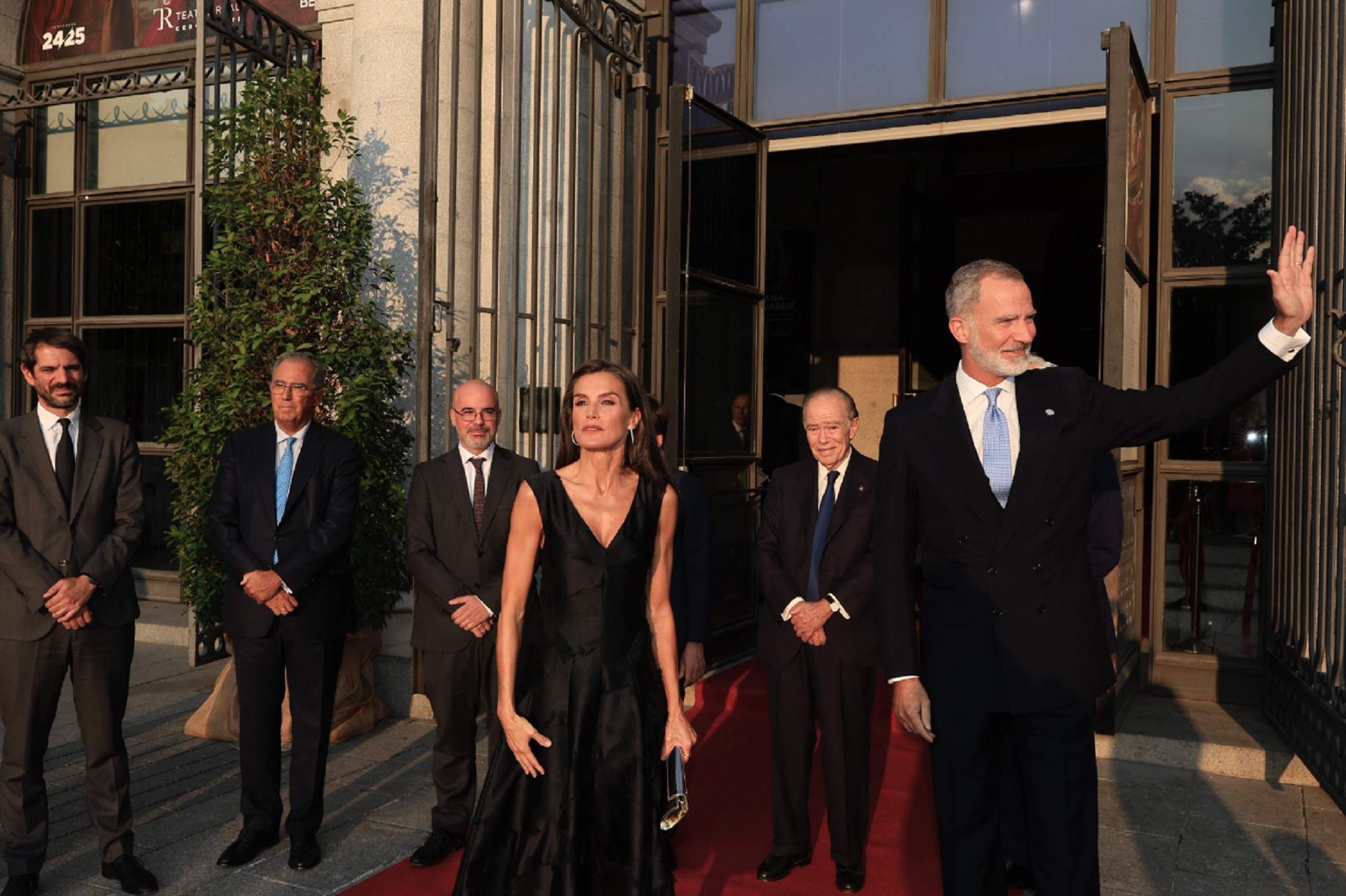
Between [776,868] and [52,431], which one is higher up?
[52,431]

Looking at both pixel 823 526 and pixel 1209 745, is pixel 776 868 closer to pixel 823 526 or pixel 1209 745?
pixel 823 526

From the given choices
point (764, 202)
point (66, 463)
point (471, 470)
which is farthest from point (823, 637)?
point (764, 202)

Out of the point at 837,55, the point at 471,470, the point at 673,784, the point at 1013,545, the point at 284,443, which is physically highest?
the point at 837,55

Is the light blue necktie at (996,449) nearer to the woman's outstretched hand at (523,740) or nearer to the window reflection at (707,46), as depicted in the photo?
the woman's outstretched hand at (523,740)

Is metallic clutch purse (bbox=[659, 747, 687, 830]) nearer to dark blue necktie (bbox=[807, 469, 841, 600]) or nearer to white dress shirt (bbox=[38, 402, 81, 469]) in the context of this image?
dark blue necktie (bbox=[807, 469, 841, 600])

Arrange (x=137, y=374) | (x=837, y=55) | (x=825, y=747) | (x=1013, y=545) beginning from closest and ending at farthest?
(x=1013, y=545), (x=825, y=747), (x=837, y=55), (x=137, y=374)

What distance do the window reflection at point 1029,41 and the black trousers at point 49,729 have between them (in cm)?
536

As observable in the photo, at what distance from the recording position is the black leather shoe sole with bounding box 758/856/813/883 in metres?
4.25

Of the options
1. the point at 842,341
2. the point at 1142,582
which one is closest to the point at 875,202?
the point at 842,341

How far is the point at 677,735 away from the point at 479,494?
191cm

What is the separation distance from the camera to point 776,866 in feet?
14.0

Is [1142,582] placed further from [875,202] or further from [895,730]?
[875,202]

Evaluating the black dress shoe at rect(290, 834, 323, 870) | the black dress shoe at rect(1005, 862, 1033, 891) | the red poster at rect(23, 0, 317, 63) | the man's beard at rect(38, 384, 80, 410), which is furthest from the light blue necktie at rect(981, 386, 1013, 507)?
the red poster at rect(23, 0, 317, 63)

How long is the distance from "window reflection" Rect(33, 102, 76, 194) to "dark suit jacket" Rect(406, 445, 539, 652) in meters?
5.98
